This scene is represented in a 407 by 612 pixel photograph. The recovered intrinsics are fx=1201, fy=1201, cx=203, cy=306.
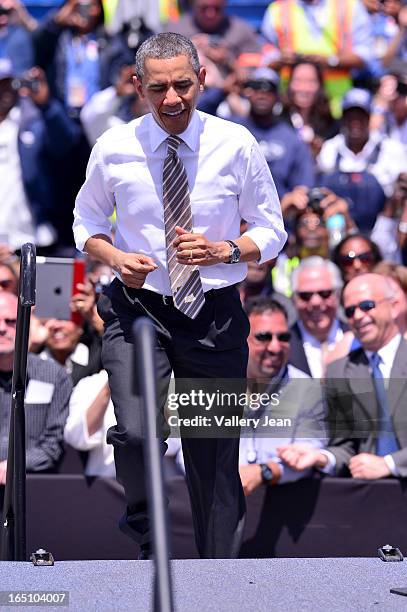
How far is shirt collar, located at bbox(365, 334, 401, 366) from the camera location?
5.92 m

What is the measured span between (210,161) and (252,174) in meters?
0.16

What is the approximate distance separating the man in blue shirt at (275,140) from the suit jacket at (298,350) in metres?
1.87

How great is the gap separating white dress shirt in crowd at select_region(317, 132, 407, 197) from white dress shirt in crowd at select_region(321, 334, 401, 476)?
10.0 feet

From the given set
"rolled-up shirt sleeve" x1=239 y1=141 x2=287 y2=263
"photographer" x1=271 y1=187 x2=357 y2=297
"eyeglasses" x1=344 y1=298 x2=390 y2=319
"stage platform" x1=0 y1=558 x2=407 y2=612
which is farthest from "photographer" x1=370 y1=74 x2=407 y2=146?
"stage platform" x1=0 y1=558 x2=407 y2=612

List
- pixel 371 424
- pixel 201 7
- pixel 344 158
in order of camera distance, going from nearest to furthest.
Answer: pixel 371 424, pixel 344 158, pixel 201 7

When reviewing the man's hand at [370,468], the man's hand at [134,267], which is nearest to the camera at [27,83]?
the man's hand at [370,468]

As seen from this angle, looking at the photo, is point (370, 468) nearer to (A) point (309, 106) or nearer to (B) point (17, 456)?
(B) point (17, 456)

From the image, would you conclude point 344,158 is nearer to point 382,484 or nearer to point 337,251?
point 337,251

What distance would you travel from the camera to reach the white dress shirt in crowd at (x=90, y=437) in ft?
19.3

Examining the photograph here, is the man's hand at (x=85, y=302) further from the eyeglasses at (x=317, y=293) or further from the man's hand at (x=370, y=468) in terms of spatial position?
the man's hand at (x=370, y=468)

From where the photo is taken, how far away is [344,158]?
29.4 ft

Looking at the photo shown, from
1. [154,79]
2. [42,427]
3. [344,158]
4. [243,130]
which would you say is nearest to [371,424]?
[42,427]

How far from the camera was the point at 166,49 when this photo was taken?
13.1 feet

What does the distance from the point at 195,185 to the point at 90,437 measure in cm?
210
